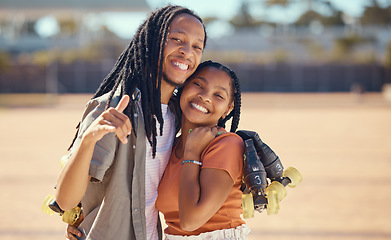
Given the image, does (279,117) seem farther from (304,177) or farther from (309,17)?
(309,17)

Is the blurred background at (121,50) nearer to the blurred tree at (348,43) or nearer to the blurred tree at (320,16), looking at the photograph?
the blurred tree at (348,43)

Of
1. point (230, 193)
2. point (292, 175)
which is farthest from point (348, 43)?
point (230, 193)

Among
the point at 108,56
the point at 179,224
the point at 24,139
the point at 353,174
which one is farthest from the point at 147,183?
the point at 108,56

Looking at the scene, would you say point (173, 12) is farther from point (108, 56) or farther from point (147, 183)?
point (108, 56)

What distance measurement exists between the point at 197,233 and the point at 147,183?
350 mm

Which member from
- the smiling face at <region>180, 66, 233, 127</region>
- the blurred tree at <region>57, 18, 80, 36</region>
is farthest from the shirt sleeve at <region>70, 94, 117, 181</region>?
the blurred tree at <region>57, 18, 80, 36</region>

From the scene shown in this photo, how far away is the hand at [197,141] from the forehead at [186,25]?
1.75 ft

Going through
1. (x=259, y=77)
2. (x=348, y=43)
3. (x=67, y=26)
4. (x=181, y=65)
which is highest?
(x=67, y=26)

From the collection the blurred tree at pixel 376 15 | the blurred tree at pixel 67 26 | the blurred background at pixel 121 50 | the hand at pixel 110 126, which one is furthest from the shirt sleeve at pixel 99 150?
the blurred tree at pixel 376 15

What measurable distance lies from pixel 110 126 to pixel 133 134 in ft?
1.32

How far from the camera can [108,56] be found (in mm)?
45281

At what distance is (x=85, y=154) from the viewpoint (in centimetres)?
223

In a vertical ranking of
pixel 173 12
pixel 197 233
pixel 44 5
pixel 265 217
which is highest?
pixel 44 5

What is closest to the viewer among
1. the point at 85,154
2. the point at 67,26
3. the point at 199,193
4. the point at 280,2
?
the point at 85,154
